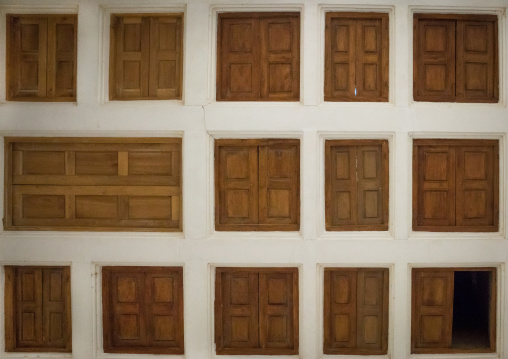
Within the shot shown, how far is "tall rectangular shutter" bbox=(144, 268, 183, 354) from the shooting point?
253cm

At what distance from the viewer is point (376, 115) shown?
2.45 metres

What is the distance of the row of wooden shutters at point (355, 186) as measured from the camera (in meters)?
2.50

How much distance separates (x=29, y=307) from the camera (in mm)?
2570

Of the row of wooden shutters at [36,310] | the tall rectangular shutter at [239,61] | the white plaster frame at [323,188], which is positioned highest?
the tall rectangular shutter at [239,61]

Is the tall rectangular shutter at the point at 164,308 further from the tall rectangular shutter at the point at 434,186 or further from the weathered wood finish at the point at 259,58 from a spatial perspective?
the tall rectangular shutter at the point at 434,186

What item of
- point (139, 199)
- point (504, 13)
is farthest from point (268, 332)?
point (504, 13)

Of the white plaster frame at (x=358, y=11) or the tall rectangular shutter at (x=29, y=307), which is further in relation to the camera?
the tall rectangular shutter at (x=29, y=307)

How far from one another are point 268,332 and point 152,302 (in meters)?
0.73

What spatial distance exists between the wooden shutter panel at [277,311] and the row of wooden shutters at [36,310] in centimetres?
119

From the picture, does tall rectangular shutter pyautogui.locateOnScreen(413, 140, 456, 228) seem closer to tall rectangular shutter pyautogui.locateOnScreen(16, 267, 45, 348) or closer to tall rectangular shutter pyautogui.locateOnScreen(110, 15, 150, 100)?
tall rectangular shutter pyautogui.locateOnScreen(110, 15, 150, 100)

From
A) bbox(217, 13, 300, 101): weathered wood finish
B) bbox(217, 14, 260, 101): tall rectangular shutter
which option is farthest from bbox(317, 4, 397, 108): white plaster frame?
bbox(217, 14, 260, 101): tall rectangular shutter

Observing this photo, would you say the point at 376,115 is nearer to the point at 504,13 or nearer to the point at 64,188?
the point at 504,13

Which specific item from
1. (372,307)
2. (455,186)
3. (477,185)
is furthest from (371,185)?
(372,307)

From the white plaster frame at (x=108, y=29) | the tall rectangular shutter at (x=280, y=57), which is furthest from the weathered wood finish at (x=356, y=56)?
the white plaster frame at (x=108, y=29)
